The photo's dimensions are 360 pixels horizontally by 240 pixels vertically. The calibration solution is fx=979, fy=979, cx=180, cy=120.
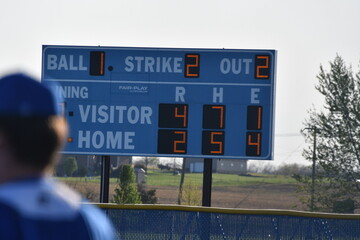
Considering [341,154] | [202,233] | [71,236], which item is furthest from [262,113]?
[341,154]

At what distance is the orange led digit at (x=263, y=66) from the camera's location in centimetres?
1441

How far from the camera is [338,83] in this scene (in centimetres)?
3098

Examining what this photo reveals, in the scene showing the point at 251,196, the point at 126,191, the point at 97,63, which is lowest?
the point at 251,196

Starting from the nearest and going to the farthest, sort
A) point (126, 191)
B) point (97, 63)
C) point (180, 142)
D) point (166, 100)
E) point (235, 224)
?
point (235, 224), point (180, 142), point (166, 100), point (97, 63), point (126, 191)

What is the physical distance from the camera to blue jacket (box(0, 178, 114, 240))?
221cm

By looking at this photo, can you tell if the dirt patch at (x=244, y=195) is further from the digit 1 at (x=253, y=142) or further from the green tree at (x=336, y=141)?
the digit 1 at (x=253, y=142)

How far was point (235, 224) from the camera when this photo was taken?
11.7 m

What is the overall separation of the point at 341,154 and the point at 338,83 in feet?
7.45

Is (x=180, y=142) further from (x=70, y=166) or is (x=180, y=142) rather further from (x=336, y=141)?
(x=70, y=166)

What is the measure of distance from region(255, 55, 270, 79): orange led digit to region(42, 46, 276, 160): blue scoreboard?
0.05 ft

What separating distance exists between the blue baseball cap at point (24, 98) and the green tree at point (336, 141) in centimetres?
2791

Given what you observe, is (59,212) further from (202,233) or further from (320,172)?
(320,172)

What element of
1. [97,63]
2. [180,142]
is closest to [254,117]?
[180,142]

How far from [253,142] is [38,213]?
12107mm
